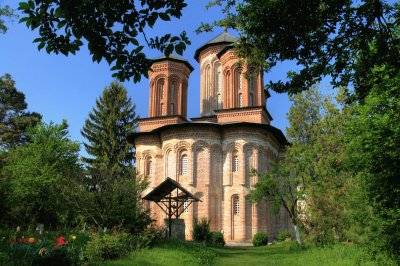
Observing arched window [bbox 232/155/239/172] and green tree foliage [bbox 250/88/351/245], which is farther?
arched window [bbox 232/155/239/172]

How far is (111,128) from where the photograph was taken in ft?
119

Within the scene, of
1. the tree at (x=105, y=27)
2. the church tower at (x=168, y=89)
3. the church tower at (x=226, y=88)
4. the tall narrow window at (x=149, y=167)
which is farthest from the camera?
the church tower at (x=168, y=89)

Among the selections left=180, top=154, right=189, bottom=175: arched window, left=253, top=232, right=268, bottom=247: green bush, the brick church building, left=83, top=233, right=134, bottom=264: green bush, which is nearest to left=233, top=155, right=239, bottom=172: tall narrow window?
the brick church building

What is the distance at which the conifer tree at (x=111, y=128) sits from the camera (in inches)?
1414

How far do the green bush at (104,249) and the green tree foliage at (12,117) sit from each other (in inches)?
1111

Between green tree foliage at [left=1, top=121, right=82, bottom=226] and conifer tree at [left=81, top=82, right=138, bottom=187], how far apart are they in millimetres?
5848

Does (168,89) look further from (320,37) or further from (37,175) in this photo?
(320,37)

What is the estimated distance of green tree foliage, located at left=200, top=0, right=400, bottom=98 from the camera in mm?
4805

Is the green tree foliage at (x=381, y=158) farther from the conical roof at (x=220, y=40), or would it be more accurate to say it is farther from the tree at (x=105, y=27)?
the conical roof at (x=220, y=40)

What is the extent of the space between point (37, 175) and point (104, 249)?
1743 centimetres

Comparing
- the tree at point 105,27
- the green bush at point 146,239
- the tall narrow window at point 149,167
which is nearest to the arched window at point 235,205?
the tall narrow window at point 149,167

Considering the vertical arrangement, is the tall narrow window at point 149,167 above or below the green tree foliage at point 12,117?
below

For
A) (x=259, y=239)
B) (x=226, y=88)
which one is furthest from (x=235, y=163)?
(x=226, y=88)

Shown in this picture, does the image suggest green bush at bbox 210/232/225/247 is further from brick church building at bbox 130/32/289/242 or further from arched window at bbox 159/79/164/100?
arched window at bbox 159/79/164/100
